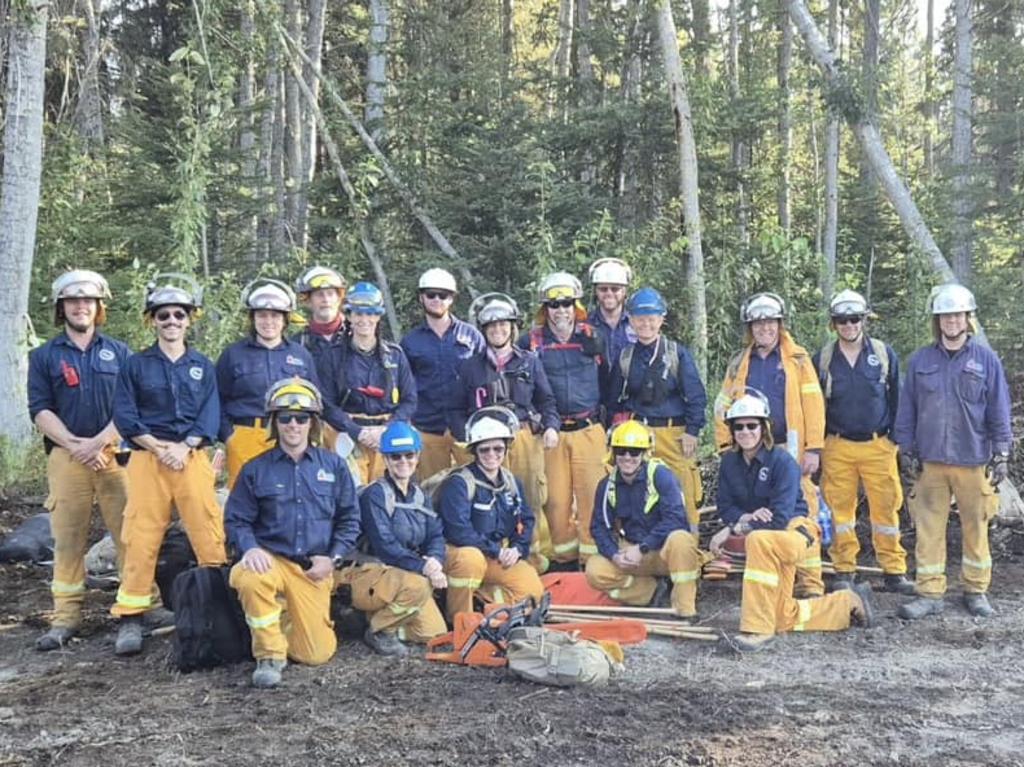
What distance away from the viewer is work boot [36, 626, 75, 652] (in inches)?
244

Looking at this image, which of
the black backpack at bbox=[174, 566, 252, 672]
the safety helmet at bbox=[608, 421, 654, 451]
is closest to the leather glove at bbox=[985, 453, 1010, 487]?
the safety helmet at bbox=[608, 421, 654, 451]

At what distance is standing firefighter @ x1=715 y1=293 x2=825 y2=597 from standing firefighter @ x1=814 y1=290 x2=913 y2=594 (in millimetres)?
276

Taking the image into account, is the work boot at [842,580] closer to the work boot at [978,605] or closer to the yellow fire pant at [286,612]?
the work boot at [978,605]

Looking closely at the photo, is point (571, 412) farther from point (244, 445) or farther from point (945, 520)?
point (945, 520)

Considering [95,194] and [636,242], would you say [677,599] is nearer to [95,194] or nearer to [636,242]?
[636,242]

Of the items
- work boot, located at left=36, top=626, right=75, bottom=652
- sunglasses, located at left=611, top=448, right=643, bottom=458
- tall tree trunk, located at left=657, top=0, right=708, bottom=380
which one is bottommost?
work boot, located at left=36, top=626, right=75, bottom=652

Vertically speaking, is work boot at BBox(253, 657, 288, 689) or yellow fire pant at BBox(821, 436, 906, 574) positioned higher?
yellow fire pant at BBox(821, 436, 906, 574)

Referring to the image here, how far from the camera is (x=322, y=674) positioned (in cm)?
570

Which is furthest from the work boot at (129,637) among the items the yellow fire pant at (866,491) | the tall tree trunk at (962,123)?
the tall tree trunk at (962,123)

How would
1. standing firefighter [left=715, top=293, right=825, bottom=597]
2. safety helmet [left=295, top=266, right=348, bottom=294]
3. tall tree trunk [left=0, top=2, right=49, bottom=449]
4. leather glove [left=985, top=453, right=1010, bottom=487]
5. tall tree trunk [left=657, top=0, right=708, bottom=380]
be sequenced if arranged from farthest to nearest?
tall tree trunk [left=657, top=0, right=708, bottom=380]
tall tree trunk [left=0, top=2, right=49, bottom=449]
standing firefighter [left=715, top=293, right=825, bottom=597]
safety helmet [left=295, top=266, right=348, bottom=294]
leather glove [left=985, top=453, right=1010, bottom=487]

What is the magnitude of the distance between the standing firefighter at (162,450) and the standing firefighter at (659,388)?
10.8 ft

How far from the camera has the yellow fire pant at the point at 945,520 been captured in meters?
6.95

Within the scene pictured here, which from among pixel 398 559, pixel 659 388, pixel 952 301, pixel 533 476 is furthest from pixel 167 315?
pixel 952 301

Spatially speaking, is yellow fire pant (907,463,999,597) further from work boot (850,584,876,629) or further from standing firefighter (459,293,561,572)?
standing firefighter (459,293,561,572)
